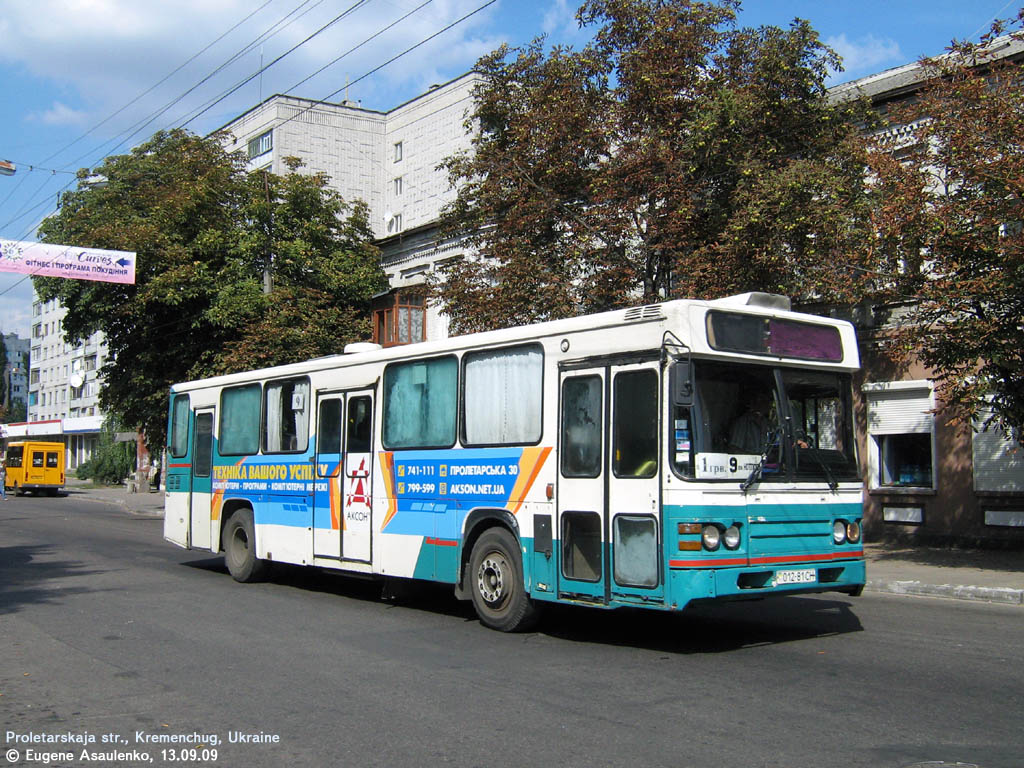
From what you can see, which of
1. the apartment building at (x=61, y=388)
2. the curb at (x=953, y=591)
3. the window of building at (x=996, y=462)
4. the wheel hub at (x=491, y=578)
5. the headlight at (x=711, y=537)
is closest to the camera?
the headlight at (x=711, y=537)

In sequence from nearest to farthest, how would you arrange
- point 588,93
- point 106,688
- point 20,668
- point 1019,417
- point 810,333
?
point 106,688, point 20,668, point 810,333, point 1019,417, point 588,93

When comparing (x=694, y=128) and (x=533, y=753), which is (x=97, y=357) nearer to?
(x=694, y=128)

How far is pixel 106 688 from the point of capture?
7.48 m

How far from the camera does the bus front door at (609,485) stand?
8500 millimetres

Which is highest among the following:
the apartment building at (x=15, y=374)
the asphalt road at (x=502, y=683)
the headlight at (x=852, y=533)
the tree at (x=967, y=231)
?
the apartment building at (x=15, y=374)

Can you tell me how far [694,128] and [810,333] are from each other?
8.39 meters

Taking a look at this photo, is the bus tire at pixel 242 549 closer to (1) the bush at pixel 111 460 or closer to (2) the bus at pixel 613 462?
(2) the bus at pixel 613 462

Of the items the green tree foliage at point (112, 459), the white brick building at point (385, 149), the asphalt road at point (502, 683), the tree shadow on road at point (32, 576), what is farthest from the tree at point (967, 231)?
the green tree foliage at point (112, 459)

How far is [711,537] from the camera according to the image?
27.1ft

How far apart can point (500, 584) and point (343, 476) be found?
3306 mm

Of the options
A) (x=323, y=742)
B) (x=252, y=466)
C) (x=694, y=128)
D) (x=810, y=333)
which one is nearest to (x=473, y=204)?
(x=694, y=128)

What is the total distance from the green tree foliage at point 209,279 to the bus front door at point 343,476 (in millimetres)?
13919

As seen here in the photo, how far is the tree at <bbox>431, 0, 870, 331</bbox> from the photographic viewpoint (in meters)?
16.4

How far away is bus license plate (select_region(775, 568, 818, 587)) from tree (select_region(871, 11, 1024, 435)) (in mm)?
5590
